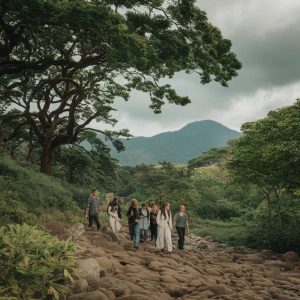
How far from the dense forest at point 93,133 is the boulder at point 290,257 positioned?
1.30 m

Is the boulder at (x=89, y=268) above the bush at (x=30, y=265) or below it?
below

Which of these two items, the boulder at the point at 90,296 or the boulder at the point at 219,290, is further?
the boulder at the point at 219,290

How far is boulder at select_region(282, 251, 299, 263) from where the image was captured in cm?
1833

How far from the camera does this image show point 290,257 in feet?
60.5

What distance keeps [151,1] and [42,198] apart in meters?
10.3

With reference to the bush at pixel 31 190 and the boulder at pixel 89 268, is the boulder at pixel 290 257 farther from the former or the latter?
the boulder at pixel 89 268

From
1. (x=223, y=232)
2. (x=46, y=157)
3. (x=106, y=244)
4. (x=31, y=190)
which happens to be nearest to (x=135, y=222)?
(x=106, y=244)

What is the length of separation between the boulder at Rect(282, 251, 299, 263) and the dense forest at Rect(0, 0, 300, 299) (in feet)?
4.28

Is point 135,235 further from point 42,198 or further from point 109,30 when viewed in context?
point 109,30

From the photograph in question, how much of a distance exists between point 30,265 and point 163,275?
4.86 meters

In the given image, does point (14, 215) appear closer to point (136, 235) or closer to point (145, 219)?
point (136, 235)

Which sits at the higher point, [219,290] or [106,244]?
[106,244]

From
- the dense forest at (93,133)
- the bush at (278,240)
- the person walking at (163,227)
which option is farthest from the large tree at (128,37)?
the bush at (278,240)

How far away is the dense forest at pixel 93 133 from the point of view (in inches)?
308
